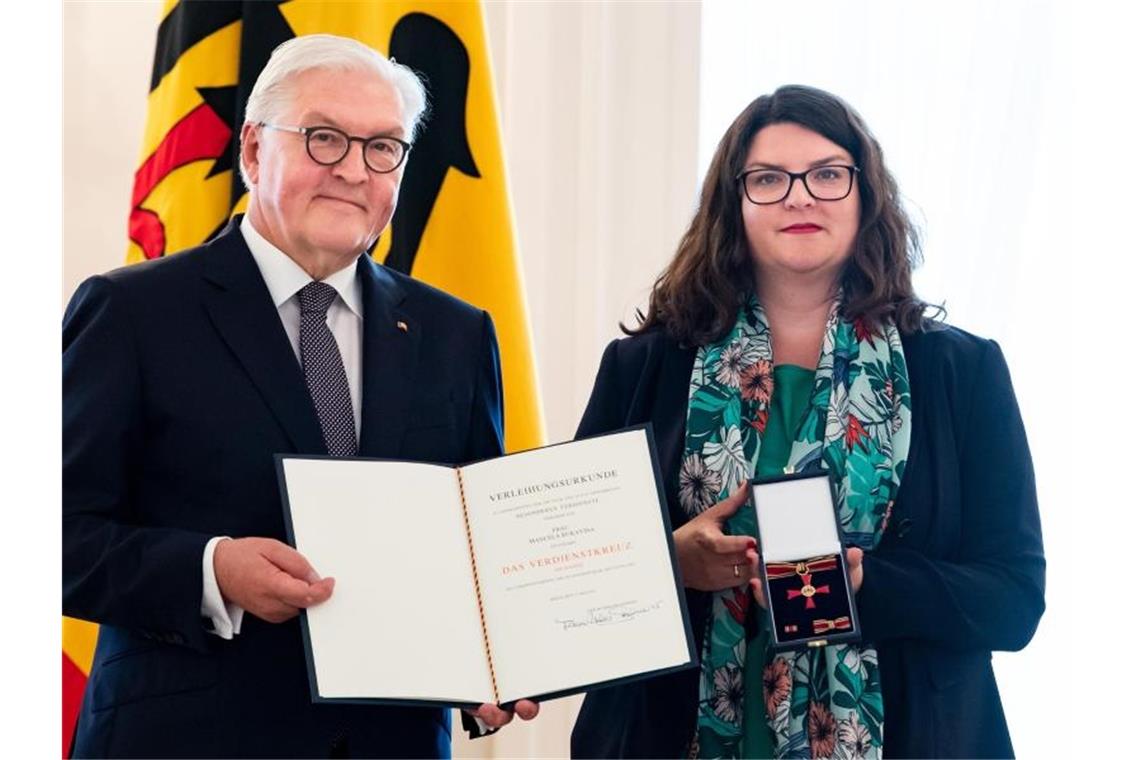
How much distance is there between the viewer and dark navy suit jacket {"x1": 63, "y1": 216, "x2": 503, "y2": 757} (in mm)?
2148

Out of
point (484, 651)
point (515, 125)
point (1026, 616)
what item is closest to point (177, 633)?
point (484, 651)

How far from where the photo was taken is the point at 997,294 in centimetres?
374

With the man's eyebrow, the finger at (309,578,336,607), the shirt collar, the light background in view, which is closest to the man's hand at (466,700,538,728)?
the finger at (309,578,336,607)

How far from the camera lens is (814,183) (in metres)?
2.51

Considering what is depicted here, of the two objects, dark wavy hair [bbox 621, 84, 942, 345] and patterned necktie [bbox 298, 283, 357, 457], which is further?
dark wavy hair [bbox 621, 84, 942, 345]

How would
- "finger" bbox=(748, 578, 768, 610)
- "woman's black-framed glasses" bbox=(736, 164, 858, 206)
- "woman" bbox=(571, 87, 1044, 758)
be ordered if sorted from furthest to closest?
"woman's black-framed glasses" bbox=(736, 164, 858, 206) → "woman" bbox=(571, 87, 1044, 758) → "finger" bbox=(748, 578, 768, 610)

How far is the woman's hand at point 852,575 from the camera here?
2256 mm

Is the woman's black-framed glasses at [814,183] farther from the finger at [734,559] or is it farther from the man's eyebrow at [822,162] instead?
the finger at [734,559]

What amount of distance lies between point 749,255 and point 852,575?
25.5 inches

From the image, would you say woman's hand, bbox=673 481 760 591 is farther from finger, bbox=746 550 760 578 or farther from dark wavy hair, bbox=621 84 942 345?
dark wavy hair, bbox=621 84 942 345

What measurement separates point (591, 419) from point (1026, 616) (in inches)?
31.4
